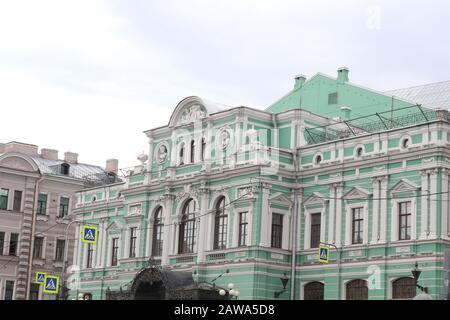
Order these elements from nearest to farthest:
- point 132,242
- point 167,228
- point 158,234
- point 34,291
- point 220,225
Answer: point 220,225
point 167,228
point 158,234
point 132,242
point 34,291

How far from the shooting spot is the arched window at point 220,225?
4231 centimetres

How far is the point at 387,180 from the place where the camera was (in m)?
37.6

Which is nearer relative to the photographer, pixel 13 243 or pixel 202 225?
pixel 202 225

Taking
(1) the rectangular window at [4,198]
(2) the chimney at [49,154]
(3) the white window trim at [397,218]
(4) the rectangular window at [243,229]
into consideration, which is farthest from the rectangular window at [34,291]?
(3) the white window trim at [397,218]

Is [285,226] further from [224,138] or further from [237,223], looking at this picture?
[224,138]

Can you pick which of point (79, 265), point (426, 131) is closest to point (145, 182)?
point (79, 265)

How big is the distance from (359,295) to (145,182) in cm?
1511

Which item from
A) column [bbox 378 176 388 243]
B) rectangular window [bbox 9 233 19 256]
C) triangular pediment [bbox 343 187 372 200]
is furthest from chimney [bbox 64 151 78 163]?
column [bbox 378 176 388 243]

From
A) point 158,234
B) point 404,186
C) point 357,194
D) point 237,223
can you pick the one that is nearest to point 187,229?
point 158,234

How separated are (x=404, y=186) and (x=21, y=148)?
34.5 meters

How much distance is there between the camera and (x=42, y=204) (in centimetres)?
5978

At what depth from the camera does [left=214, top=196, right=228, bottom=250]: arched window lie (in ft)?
139

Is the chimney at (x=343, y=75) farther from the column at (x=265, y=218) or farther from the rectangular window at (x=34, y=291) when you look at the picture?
the rectangular window at (x=34, y=291)

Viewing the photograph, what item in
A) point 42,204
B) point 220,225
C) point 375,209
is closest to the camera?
point 375,209
